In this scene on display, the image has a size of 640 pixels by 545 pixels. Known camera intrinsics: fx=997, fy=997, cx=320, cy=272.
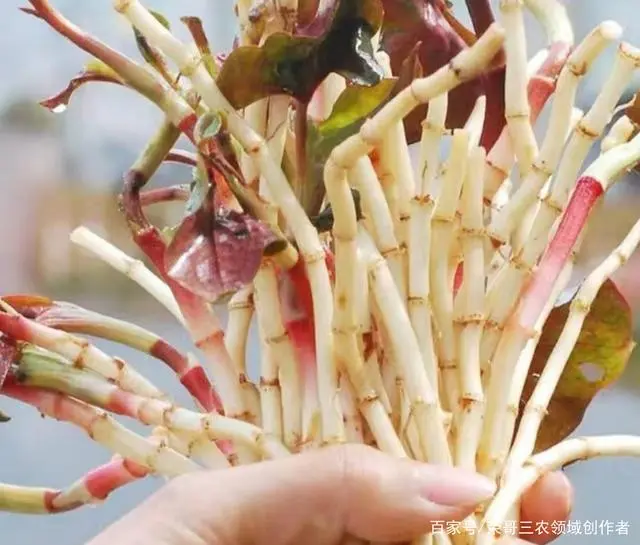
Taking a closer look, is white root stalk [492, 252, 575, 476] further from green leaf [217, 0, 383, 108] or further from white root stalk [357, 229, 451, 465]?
green leaf [217, 0, 383, 108]

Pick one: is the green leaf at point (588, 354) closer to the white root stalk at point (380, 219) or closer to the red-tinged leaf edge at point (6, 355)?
the white root stalk at point (380, 219)

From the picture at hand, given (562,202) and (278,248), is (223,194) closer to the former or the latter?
(278,248)

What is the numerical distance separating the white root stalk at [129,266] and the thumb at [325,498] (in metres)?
0.14

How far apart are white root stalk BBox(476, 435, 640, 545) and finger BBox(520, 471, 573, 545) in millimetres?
24

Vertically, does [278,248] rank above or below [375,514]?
above

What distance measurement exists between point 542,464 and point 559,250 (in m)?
0.11

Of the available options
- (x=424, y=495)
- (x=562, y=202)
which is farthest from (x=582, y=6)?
(x=424, y=495)

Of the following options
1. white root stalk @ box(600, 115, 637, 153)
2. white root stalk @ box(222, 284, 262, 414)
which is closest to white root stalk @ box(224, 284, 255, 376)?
white root stalk @ box(222, 284, 262, 414)

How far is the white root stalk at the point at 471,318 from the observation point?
48cm

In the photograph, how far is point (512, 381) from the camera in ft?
1.63

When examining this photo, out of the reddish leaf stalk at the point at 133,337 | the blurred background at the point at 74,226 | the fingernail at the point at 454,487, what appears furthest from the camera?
the blurred background at the point at 74,226

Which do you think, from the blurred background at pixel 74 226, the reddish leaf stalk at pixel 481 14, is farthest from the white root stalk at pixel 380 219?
the blurred background at pixel 74 226

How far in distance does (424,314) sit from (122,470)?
0.61 ft

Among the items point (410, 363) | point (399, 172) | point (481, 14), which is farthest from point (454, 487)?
point (481, 14)
